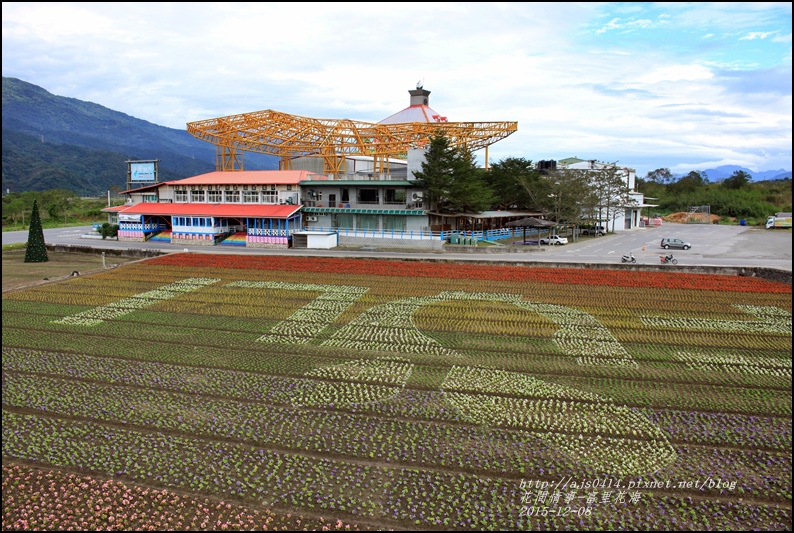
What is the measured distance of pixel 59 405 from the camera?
421 inches

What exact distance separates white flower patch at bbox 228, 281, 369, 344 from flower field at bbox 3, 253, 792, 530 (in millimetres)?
140

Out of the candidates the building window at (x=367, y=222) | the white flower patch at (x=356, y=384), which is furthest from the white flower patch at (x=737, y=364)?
the building window at (x=367, y=222)

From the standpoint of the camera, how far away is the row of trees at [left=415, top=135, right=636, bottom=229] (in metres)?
37.6

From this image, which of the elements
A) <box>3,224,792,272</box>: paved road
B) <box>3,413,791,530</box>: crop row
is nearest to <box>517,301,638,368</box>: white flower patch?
<box>3,413,791,530</box>: crop row

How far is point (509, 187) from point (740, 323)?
3456 centimetres

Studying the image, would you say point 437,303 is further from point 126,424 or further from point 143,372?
point 126,424

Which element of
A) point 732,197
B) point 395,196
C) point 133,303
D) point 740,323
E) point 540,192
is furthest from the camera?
point 732,197

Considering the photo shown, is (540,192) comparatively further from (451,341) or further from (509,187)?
(451,341)

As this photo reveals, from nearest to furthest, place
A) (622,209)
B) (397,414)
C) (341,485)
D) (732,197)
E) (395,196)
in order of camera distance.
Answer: (341,485)
(397,414)
(395,196)
(622,209)
(732,197)

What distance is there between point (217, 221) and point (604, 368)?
3391cm

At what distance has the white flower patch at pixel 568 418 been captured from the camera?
348 inches

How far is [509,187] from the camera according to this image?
49.8m

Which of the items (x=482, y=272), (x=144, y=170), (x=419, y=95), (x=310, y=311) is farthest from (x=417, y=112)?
(x=310, y=311)

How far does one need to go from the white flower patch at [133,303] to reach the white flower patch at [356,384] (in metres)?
9.47
